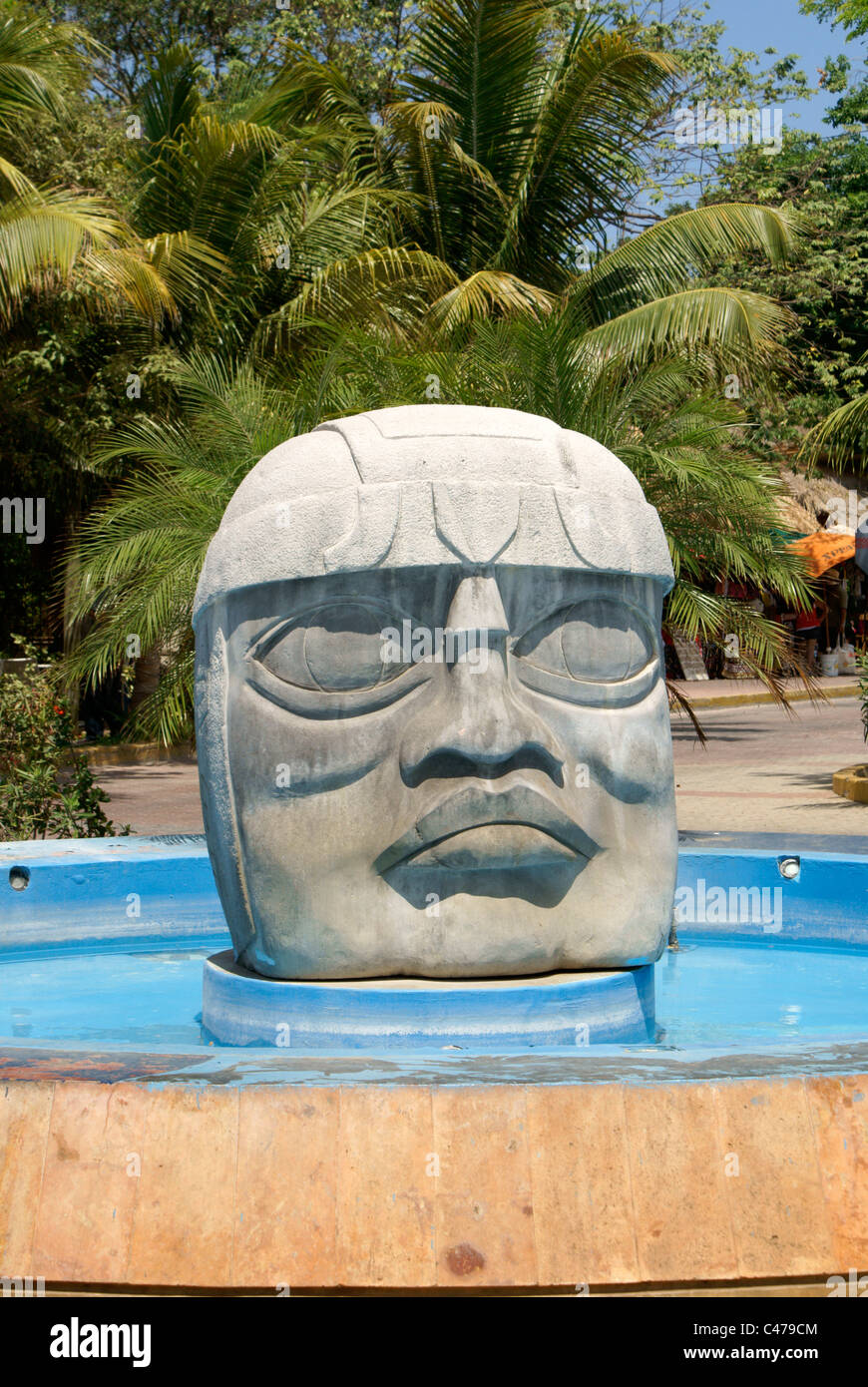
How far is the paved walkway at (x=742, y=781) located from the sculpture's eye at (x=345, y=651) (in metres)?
5.89

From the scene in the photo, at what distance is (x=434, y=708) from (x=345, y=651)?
32 cm

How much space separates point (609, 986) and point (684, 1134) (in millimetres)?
1516

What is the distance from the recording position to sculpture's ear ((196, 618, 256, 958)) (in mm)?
4754

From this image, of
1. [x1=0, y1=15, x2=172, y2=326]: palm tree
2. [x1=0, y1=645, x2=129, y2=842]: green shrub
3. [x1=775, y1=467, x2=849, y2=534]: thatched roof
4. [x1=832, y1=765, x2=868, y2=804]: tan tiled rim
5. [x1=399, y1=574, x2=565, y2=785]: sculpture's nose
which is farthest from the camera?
[x1=775, y1=467, x2=849, y2=534]: thatched roof

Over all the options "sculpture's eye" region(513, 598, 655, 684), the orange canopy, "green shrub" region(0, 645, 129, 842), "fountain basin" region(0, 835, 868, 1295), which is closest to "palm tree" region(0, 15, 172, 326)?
"green shrub" region(0, 645, 129, 842)

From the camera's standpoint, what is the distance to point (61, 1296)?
304 cm

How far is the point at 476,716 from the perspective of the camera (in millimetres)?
4414

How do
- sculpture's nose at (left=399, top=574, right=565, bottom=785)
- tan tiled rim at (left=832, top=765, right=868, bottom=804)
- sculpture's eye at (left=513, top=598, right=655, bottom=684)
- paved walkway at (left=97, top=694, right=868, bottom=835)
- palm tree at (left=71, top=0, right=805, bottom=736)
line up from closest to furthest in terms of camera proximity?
sculpture's nose at (left=399, top=574, right=565, bottom=785), sculpture's eye at (left=513, top=598, right=655, bottom=684), paved walkway at (left=97, top=694, right=868, bottom=835), tan tiled rim at (left=832, top=765, right=868, bottom=804), palm tree at (left=71, top=0, right=805, bottom=736)

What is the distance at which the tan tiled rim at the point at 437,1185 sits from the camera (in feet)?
9.91

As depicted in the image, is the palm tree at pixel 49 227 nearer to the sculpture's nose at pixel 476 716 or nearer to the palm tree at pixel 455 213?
the palm tree at pixel 455 213

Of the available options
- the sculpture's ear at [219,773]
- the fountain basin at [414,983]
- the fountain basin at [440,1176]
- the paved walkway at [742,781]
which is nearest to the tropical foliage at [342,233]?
the paved walkway at [742,781]

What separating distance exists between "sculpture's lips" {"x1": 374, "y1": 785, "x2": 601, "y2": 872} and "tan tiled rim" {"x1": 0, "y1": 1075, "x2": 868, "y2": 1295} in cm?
132

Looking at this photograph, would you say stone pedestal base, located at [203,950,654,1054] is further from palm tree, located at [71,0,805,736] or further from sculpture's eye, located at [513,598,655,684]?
palm tree, located at [71,0,805,736]

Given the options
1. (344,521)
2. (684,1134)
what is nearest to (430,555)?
(344,521)
